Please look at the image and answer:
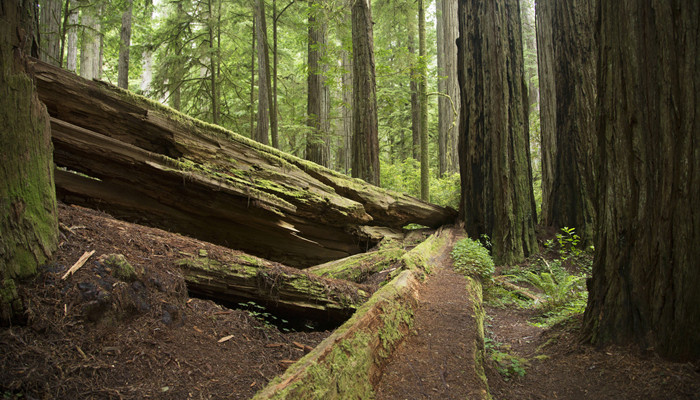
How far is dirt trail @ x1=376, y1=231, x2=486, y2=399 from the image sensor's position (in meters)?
2.62

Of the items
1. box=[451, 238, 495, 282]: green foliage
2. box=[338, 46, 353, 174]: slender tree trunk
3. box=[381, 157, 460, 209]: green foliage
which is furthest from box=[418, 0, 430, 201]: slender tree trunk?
box=[451, 238, 495, 282]: green foliage

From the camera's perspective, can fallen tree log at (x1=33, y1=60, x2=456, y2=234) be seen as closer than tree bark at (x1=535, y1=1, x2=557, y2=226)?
Yes

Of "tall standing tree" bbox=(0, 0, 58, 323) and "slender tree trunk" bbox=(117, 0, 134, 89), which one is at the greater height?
"slender tree trunk" bbox=(117, 0, 134, 89)

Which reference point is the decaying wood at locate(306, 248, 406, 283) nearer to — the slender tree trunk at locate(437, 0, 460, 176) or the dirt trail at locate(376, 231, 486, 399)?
the dirt trail at locate(376, 231, 486, 399)

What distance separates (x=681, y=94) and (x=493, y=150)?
5.35m

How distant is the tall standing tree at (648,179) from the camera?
8.46 feet

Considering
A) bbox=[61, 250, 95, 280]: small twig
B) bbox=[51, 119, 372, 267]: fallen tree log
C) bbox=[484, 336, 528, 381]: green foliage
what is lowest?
bbox=[484, 336, 528, 381]: green foliage

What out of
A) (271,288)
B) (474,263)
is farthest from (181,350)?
(474,263)

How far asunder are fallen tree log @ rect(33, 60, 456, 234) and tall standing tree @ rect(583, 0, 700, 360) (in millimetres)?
4276

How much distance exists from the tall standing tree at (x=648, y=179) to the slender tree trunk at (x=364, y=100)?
6647 mm

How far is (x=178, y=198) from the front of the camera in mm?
5195

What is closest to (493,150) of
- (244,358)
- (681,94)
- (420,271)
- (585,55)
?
(585,55)

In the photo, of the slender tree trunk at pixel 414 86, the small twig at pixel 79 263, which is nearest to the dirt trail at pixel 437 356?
the small twig at pixel 79 263

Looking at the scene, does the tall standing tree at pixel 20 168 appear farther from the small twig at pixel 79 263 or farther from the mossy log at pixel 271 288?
the mossy log at pixel 271 288
